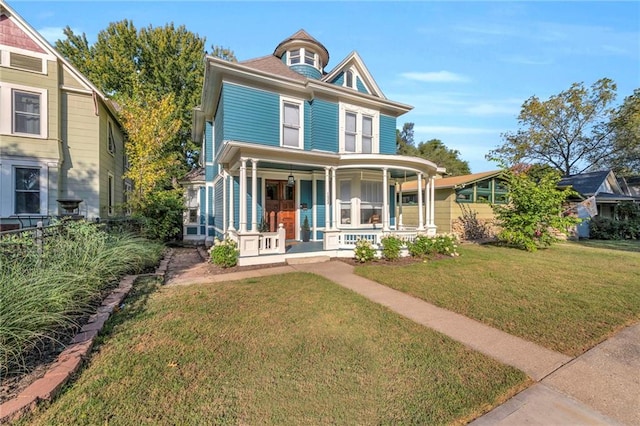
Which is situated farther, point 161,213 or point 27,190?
point 161,213

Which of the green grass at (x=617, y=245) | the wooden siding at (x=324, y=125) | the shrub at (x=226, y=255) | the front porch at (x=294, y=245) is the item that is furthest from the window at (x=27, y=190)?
the green grass at (x=617, y=245)

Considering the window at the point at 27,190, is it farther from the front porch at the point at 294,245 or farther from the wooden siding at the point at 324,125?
the wooden siding at the point at 324,125

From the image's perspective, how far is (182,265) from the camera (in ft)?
27.0

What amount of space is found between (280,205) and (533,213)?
1039 centimetres

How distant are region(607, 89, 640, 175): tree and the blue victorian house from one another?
2379 centimetres

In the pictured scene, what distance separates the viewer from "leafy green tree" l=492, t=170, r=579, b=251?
36.4ft

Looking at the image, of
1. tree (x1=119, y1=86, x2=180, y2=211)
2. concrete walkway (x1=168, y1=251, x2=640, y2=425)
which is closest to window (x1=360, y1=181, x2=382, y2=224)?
concrete walkway (x1=168, y1=251, x2=640, y2=425)

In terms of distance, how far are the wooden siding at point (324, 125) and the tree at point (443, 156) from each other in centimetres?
2962

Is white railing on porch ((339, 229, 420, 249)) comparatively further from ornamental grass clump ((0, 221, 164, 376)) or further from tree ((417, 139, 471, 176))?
tree ((417, 139, 471, 176))

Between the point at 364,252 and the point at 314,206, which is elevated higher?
the point at 314,206

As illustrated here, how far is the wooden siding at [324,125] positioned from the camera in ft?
33.0

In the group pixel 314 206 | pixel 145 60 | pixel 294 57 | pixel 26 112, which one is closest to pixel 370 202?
pixel 314 206

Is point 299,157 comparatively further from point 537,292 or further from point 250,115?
point 537,292

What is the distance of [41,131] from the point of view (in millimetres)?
9102
